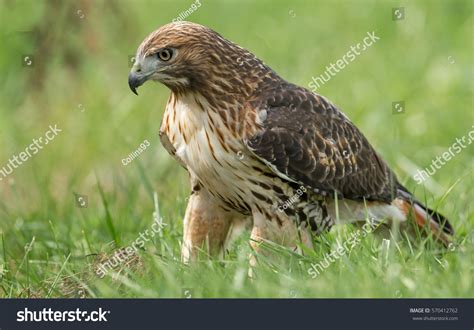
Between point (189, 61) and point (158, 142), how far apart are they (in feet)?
11.5

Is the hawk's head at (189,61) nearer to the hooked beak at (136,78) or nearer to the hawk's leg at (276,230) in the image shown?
the hooked beak at (136,78)

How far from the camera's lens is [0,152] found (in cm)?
996

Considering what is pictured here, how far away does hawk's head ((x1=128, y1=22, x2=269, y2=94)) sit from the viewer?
6.03 m

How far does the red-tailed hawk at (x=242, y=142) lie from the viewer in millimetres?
6129

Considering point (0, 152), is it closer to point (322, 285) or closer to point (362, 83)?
point (362, 83)

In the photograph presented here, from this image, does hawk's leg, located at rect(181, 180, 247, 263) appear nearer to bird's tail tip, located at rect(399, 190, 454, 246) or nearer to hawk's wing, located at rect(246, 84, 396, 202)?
hawk's wing, located at rect(246, 84, 396, 202)

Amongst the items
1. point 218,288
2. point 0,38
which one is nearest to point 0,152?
point 0,38

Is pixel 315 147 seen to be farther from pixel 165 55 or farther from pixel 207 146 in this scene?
pixel 165 55

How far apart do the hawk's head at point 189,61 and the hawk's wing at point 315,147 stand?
0.73 feet

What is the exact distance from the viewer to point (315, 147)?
6469mm

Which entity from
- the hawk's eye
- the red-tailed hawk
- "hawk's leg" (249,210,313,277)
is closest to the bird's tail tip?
the red-tailed hawk

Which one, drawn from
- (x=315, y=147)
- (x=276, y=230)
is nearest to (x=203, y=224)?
(x=276, y=230)

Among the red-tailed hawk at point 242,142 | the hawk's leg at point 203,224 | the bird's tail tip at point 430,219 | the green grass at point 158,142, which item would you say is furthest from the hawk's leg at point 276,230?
the bird's tail tip at point 430,219

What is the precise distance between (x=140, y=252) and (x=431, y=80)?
6.03 metres
